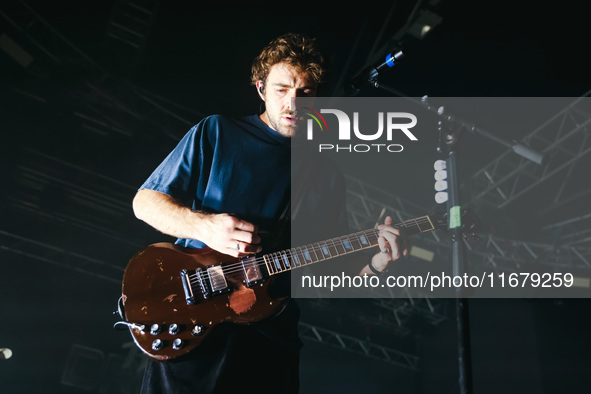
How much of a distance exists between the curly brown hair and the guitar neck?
845 mm

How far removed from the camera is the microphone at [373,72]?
204 cm

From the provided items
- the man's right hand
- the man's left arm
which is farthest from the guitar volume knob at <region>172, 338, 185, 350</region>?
the man's left arm

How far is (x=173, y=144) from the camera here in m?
6.70

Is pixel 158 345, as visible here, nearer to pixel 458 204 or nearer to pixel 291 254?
pixel 291 254

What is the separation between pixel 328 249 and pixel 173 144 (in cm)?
516

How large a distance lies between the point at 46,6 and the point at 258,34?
2.61 metres

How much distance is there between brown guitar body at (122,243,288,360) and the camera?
164cm

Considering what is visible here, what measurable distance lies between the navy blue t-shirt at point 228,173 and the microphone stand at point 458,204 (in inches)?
27.6

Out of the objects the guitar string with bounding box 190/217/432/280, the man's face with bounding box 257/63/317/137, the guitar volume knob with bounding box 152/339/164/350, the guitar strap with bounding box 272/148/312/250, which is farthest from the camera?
the man's face with bounding box 257/63/317/137

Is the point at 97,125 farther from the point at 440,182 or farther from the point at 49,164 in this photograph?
the point at 440,182

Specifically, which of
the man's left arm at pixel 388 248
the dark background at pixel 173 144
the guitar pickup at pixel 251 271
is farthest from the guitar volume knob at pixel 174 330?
the dark background at pixel 173 144

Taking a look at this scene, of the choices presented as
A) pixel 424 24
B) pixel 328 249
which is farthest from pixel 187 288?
pixel 424 24

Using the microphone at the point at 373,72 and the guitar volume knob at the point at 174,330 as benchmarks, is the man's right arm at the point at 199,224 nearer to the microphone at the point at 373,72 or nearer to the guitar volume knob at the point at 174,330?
the guitar volume knob at the point at 174,330

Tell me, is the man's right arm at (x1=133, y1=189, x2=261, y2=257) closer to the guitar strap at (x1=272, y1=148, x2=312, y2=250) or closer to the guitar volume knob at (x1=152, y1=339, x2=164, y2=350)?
the guitar strap at (x1=272, y1=148, x2=312, y2=250)
